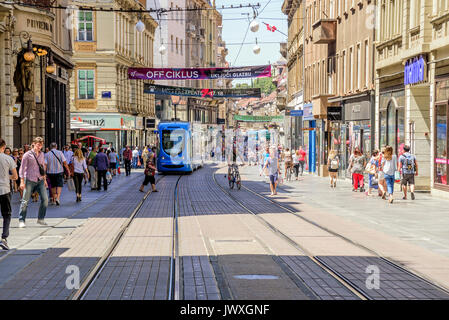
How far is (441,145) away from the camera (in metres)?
24.9

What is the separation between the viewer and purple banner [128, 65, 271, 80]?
4669 cm

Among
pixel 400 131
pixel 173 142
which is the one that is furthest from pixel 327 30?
pixel 400 131

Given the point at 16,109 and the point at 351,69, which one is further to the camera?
the point at 351,69

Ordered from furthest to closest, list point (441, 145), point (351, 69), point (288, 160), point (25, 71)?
point (351, 69) → point (288, 160) → point (25, 71) → point (441, 145)

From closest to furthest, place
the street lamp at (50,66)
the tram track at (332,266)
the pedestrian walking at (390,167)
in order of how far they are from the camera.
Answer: the tram track at (332,266)
the pedestrian walking at (390,167)
the street lamp at (50,66)

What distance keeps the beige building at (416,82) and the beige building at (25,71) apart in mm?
13161

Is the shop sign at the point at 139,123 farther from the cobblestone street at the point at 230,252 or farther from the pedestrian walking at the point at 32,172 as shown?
the pedestrian walking at the point at 32,172

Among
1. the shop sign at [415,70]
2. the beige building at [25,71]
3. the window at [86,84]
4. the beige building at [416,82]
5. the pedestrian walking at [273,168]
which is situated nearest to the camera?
the beige building at [416,82]

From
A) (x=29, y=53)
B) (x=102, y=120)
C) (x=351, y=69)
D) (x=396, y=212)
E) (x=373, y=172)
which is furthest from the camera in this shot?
(x=102, y=120)

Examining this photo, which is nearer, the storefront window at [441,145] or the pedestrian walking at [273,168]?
the storefront window at [441,145]

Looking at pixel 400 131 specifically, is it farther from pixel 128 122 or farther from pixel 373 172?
pixel 128 122

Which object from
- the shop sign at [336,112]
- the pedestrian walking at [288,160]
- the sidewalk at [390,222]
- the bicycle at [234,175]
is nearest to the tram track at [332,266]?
the sidewalk at [390,222]

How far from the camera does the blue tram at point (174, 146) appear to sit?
43.2 metres

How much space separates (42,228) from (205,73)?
3220 centimetres
